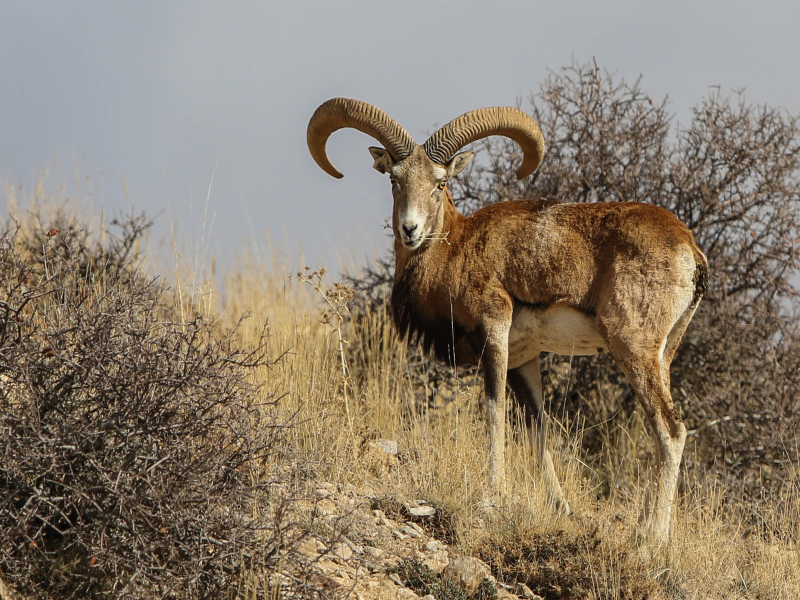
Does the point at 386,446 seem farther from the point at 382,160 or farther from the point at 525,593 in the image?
the point at 382,160

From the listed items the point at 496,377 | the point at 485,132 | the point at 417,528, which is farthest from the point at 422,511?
the point at 485,132

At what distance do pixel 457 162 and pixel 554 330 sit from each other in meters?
1.78

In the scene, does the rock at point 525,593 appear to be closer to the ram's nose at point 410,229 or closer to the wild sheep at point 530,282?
the wild sheep at point 530,282

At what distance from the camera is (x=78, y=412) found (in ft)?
15.5

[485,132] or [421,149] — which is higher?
[485,132]

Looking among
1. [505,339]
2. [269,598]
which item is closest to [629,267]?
[505,339]

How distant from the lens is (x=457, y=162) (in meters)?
8.00

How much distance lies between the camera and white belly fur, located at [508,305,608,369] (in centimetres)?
735

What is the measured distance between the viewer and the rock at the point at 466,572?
5.53 meters

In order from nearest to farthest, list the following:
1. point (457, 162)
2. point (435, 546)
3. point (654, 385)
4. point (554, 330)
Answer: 1. point (435, 546)
2. point (654, 385)
3. point (554, 330)
4. point (457, 162)

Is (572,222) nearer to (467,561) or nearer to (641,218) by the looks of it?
(641,218)

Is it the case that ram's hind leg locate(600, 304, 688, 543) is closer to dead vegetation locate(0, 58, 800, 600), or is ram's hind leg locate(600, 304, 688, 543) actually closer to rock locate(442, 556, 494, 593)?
dead vegetation locate(0, 58, 800, 600)

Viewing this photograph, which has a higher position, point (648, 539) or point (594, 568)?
point (648, 539)

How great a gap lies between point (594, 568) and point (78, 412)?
3.40 meters
